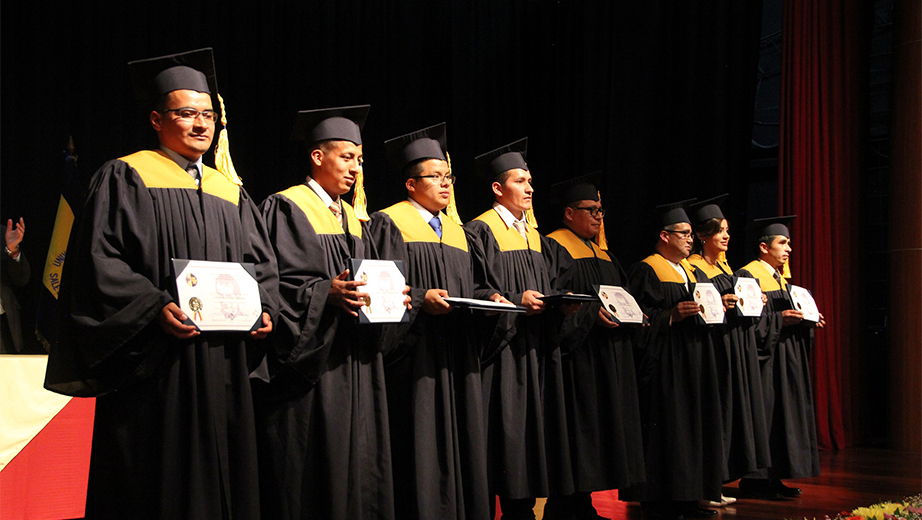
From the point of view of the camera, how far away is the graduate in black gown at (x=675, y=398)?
4824mm

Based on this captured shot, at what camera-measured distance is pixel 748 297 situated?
543 cm

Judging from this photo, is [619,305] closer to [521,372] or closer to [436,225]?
[521,372]

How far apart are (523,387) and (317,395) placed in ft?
4.20

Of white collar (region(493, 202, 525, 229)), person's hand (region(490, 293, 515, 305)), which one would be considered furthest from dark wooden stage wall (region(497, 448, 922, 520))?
white collar (region(493, 202, 525, 229))

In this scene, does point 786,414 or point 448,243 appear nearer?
point 448,243

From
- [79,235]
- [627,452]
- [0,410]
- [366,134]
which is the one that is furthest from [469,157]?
[79,235]

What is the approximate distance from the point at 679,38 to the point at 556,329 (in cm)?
516

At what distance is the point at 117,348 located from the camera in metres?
2.46

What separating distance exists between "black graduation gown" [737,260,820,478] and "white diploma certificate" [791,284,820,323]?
0.25 feet

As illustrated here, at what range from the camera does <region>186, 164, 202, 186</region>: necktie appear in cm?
283

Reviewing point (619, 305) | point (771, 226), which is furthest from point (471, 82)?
point (619, 305)

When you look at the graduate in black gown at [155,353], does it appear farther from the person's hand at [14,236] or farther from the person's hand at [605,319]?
the person's hand at [14,236]

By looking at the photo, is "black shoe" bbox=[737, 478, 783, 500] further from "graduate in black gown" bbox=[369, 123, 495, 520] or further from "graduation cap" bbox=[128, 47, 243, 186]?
"graduation cap" bbox=[128, 47, 243, 186]

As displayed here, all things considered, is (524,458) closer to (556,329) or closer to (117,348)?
(556,329)
